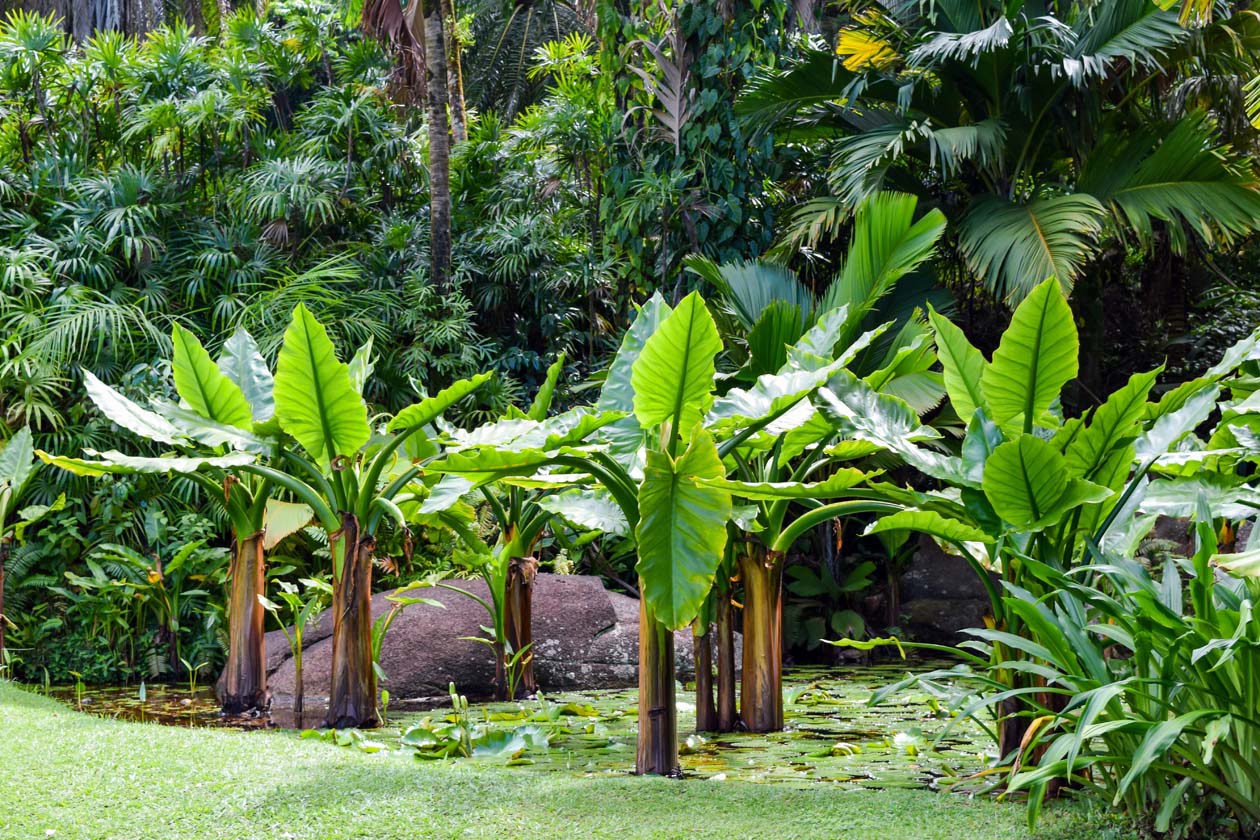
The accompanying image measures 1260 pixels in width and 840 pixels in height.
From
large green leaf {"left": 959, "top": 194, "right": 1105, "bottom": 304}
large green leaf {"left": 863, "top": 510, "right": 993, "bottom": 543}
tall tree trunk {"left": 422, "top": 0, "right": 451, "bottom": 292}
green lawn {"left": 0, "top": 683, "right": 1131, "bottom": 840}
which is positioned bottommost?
green lawn {"left": 0, "top": 683, "right": 1131, "bottom": 840}

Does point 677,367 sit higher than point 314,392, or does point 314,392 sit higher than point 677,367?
point 314,392

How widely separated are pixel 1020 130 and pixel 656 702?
6589 mm

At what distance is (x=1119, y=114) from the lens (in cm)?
877

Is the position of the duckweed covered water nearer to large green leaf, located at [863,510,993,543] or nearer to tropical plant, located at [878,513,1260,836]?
tropical plant, located at [878,513,1260,836]

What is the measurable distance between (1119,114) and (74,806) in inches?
350

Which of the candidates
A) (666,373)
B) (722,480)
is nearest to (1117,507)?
(722,480)

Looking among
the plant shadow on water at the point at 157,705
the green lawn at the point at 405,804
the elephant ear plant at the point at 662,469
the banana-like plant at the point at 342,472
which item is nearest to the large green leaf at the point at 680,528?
the elephant ear plant at the point at 662,469

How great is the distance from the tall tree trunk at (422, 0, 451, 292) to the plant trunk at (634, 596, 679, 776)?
7088 millimetres

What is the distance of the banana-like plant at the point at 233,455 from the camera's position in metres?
4.74

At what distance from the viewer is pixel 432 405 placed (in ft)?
14.9

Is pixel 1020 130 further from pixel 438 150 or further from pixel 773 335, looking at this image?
pixel 438 150

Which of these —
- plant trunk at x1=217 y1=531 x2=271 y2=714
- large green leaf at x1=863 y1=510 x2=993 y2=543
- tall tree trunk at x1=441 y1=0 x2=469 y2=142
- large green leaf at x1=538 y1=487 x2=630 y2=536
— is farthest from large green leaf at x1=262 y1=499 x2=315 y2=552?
tall tree trunk at x1=441 y1=0 x2=469 y2=142

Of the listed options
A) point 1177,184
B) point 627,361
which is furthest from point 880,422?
point 1177,184

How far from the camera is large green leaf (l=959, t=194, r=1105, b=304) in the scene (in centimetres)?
716
